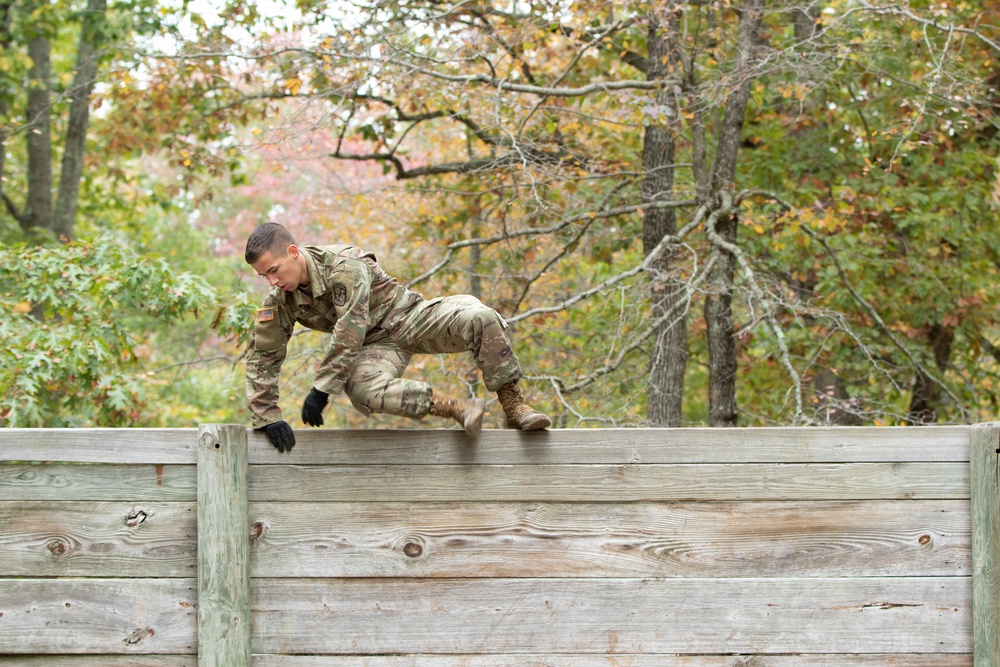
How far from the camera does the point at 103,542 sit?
3316 mm

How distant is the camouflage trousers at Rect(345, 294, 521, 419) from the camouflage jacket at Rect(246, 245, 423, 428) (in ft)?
0.26

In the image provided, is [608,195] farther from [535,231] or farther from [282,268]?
[282,268]

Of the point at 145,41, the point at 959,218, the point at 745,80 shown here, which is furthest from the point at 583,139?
the point at 145,41

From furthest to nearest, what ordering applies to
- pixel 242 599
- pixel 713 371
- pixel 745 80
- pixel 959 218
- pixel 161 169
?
1. pixel 161 169
2. pixel 959 218
3. pixel 713 371
4. pixel 745 80
5. pixel 242 599

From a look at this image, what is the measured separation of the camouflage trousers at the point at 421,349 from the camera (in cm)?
352

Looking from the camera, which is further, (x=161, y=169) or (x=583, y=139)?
(x=161, y=169)

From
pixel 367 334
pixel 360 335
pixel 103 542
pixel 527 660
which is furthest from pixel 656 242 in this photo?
pixel 103 542

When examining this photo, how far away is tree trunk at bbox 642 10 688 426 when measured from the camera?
7992 mm

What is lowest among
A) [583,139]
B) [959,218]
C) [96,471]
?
[96,471]

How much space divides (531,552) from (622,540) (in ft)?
1.06

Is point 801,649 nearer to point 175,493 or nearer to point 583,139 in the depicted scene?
point 175,493

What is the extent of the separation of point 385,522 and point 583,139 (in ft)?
22.5

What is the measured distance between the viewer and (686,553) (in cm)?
330

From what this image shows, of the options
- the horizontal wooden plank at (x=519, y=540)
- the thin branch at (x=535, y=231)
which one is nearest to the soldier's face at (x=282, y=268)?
the horizontal wooden plank at (x=519, y=540)
